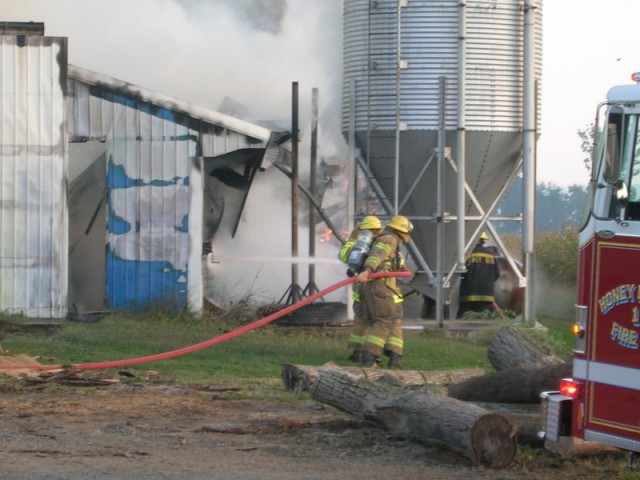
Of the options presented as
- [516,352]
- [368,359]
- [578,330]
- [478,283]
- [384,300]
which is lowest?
[368,359]

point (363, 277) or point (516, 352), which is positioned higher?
point (363, 277)

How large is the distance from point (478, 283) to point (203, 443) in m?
11.4

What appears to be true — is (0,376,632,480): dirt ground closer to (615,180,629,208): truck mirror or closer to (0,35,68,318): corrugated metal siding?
(615,180,629,208): truck mirror

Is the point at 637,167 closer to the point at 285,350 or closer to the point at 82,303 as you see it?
the point at 285,350

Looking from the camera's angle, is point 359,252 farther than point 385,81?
No

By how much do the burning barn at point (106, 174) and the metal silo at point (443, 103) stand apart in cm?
172

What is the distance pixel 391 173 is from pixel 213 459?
1043 centimetres

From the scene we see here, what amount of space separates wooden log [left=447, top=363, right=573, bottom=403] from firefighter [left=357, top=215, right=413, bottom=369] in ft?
9.74

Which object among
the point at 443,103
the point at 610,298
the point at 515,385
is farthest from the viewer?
the point at 443,103

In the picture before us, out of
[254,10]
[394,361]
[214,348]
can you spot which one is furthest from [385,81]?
[254,10]

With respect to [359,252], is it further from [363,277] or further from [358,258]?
[363,277]

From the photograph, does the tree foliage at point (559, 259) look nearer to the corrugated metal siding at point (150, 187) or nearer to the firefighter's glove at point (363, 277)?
the corrugated metal siding at point (150, 187)

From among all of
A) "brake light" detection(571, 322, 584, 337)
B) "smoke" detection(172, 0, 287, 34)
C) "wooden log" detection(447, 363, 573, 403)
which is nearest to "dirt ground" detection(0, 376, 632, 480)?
"brake light" detection(571, 322, 584, 337)

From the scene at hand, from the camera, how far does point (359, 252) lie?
1387 cm
